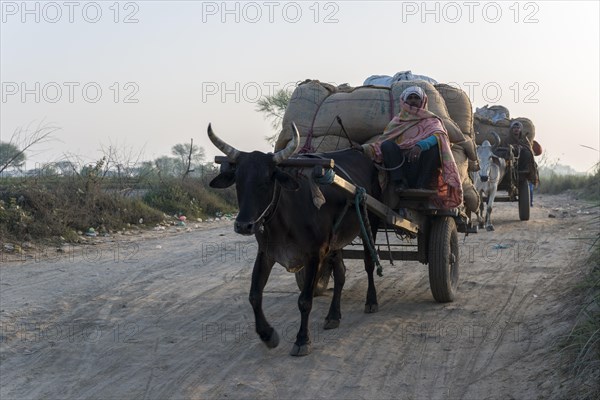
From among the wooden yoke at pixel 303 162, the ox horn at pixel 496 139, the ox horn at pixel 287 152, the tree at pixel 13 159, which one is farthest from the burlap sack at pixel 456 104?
the ox horn at pixel 496 139

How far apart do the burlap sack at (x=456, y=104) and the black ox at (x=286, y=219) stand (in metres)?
2.34

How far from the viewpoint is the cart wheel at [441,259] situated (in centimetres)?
762

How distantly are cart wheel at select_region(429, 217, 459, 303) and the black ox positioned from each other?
1.10 meters

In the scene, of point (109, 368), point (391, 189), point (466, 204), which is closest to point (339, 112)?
point (391, 189)

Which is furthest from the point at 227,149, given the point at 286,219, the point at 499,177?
the point at 499,177

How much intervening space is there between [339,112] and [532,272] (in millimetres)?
3435

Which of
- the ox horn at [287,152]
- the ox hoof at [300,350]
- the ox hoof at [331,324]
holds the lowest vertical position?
the ox hoof at [300,350]

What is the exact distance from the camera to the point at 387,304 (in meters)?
7.99

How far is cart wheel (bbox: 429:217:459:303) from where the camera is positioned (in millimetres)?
7625

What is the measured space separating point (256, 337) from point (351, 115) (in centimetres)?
282

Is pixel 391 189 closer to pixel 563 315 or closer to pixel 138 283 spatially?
pixel 563 315

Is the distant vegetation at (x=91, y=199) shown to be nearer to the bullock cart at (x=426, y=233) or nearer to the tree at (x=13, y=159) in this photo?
the tree at (x=13, y=159)

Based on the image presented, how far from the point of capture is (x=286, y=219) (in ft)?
20.2

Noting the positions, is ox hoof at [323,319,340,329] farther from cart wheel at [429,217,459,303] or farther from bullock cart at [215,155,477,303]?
cart wheel at [429,217,459,303]
